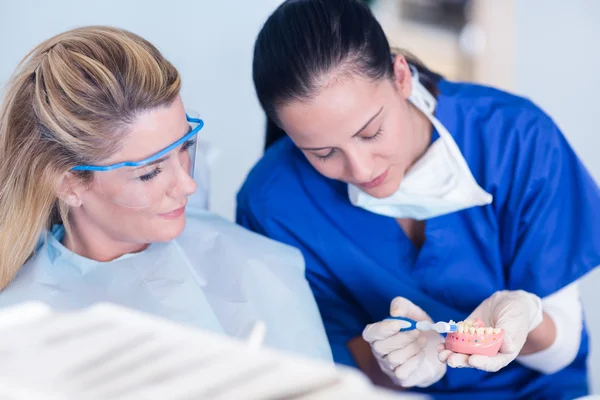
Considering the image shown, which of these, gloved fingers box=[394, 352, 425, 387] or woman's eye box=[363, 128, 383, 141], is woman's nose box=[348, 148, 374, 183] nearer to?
woman's eye box=[363, 128, 383, 141]

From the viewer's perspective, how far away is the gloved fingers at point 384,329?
125 cm

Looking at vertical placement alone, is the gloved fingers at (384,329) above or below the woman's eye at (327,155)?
below

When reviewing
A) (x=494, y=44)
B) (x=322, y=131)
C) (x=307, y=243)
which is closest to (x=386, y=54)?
(x=322, y=131)

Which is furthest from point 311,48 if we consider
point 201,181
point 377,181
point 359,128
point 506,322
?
point 506,322

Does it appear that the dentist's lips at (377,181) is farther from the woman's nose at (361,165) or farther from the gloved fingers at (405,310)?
the gloved fingers at (405,310)

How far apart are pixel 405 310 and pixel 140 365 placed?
31.9 inches

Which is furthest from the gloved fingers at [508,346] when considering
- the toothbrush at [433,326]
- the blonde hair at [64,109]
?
the blonde hair at [64,109]

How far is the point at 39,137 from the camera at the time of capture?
4.07ft

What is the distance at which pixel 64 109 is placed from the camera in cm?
120

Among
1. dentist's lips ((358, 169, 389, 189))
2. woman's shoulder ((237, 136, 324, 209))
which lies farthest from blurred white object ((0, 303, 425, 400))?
woman's shoulder ((237, 136, 324, 209))

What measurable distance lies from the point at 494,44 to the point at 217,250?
159 cm

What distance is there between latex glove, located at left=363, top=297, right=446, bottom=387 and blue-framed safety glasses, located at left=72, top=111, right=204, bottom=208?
1.53ft

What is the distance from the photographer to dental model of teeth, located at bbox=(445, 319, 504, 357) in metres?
1.15

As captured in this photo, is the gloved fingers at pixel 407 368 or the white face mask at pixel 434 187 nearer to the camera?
the gloved fingers at pixel 407 368
